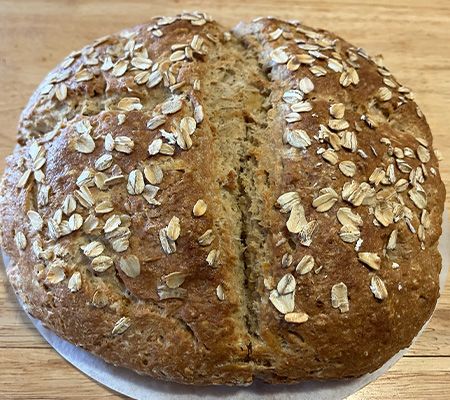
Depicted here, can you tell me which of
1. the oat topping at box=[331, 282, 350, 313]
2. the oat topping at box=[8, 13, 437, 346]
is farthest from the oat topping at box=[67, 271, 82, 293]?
the oat topping at box=[331, 282, 350, 313]

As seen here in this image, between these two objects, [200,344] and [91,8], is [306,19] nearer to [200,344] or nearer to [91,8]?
[91,8]

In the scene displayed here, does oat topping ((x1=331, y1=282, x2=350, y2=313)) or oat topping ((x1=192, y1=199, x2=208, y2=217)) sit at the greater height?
oat topping ((x1=192, y1=199, x2=208, y2=217))

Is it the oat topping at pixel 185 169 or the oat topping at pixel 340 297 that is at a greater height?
the oat topping at pixel 185 169

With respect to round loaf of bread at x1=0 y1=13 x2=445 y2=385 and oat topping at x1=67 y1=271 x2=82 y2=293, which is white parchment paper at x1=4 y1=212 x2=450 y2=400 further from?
oat topping at x1=67 y1=271 x2=82 y2=293

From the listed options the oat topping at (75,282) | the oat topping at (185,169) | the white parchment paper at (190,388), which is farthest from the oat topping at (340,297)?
the oat topping at (75,282)

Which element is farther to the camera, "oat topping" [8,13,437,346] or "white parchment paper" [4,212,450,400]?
"white parchment paper" [4,212,450,400]

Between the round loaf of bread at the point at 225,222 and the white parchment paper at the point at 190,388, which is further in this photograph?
the white parchment paper at the point at 190,388

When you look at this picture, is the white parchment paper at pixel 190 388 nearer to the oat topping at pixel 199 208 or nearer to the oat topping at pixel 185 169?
the oat topping at pixel 185 169

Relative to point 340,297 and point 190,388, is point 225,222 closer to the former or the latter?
point 340,297
